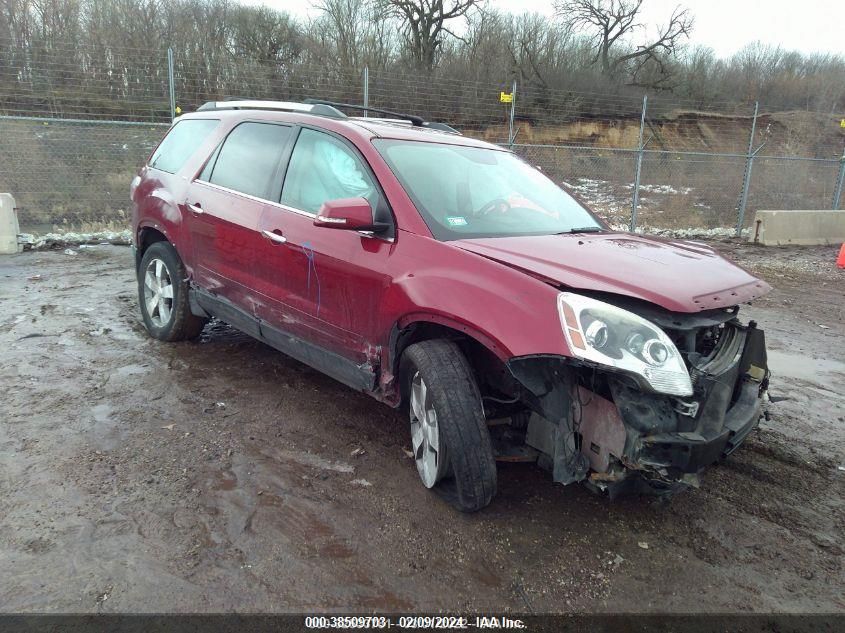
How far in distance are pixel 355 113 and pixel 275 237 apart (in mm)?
5948

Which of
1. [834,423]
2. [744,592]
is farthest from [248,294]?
[834,423]

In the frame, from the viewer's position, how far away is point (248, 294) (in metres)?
3.93

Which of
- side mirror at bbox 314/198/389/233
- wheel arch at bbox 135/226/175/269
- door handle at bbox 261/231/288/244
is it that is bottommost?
wheel arch at bbox 135/226/175/269

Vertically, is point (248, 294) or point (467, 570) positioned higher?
point (248, 294)

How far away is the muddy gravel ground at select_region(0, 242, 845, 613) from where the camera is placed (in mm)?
2299

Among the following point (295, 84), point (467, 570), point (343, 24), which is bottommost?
point (467, 570)

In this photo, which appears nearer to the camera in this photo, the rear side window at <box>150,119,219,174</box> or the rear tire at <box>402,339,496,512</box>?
the rear tire at <box>402,339,496,512</box>

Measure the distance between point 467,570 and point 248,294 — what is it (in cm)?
233

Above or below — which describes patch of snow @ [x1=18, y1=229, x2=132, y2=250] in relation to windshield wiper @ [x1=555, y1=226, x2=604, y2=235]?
below

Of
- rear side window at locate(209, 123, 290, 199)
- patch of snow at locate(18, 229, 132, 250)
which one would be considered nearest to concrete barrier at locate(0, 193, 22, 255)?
patch of snow at locate(18, 229, 132, 250)

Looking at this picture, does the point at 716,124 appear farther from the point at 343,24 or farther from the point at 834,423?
the point at 834,423

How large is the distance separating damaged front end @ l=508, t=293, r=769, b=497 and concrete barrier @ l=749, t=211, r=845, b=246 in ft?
38.1

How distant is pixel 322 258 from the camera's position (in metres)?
3.31

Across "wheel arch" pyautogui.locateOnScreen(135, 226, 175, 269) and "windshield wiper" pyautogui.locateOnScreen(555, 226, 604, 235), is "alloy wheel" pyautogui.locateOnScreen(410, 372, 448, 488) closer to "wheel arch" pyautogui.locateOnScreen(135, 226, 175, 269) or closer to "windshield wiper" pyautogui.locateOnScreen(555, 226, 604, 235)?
"windshield wiper" pyautogui.locateOnScreen(555, 226, 604, 235)
